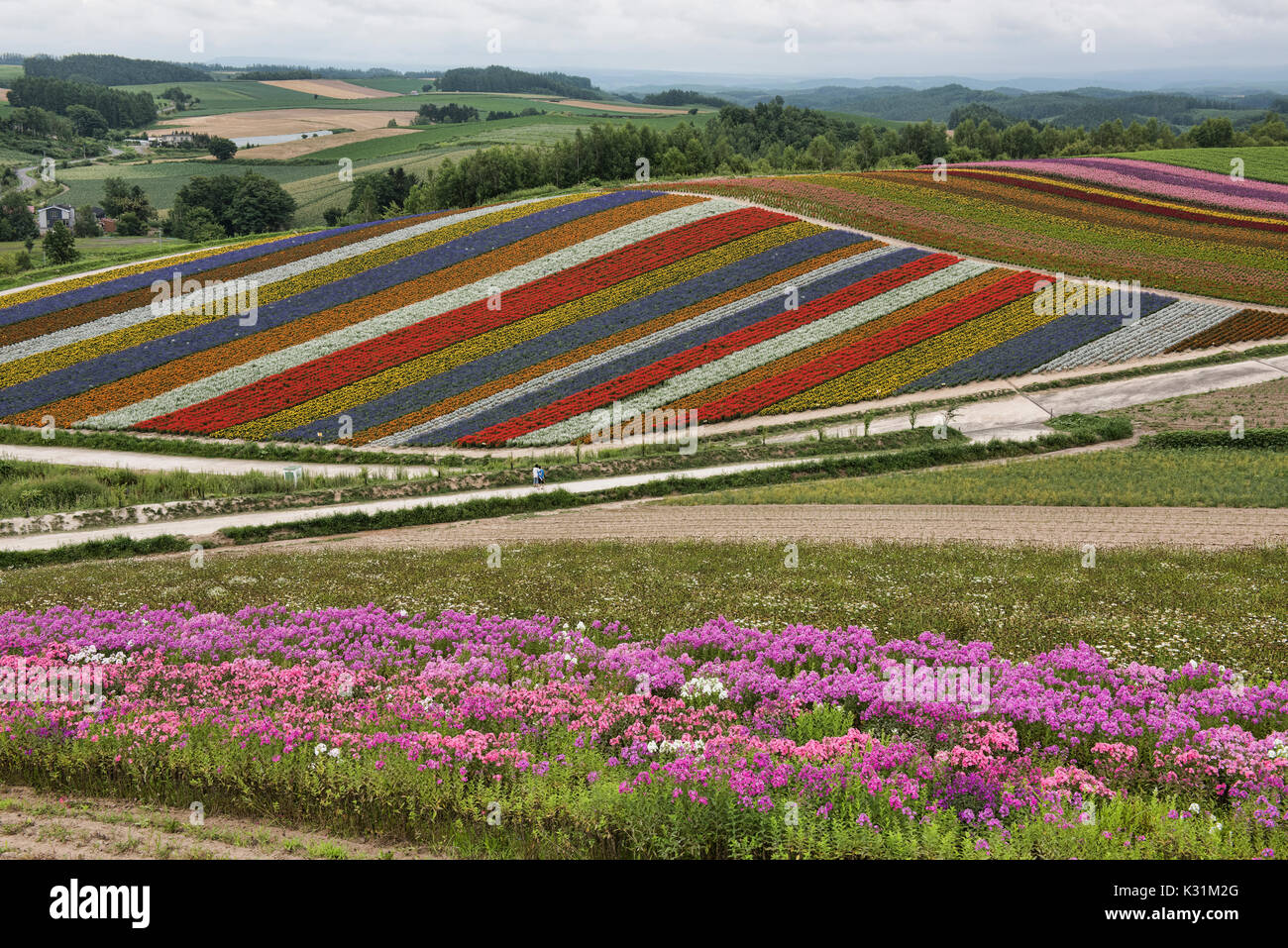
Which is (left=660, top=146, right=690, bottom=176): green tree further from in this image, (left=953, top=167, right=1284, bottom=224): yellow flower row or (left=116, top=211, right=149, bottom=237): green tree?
(left=116, top=211, right=149, bottom=237): green tree

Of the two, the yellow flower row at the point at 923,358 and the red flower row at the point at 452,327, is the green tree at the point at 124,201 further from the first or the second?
the yellow flower row at the point at 923,358

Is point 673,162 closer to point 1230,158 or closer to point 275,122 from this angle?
point 1230,158

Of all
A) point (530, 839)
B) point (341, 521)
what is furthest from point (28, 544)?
point (530, 839)

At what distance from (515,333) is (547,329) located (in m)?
1.78

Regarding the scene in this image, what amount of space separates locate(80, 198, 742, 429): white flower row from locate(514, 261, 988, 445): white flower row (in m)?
16.6

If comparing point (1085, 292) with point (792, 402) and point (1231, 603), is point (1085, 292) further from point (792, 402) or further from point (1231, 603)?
point (1231, 603)

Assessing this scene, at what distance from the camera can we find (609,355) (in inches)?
1865

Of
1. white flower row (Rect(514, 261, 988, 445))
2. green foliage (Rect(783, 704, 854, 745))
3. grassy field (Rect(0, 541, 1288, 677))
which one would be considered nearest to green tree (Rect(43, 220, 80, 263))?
white flower row (Rect(514, 261, 988, 445))

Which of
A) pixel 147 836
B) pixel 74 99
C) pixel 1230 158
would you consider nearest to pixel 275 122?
pixel 74 99

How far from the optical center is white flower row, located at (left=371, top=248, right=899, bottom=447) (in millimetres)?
40897

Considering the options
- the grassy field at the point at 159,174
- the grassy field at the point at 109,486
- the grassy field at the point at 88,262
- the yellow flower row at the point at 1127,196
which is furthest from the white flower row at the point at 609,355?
the grassy field at the point at 159,174

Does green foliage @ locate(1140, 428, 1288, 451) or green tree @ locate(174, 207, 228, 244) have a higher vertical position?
green tree @ locate(174, 207, 228, 244)

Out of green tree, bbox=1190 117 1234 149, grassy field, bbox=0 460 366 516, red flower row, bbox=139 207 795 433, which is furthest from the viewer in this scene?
green tree, bbox=1190 117 1234 149

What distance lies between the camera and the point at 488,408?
42.3 meters
